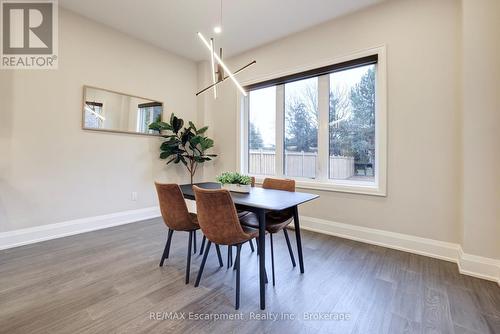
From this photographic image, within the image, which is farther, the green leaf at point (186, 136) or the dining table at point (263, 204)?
the green leaf at point (186, 136)

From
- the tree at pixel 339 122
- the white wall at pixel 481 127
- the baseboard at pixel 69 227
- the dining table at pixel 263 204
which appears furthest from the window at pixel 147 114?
the white wall at pixel 481 127

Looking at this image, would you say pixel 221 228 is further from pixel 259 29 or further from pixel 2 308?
pixel 259 29

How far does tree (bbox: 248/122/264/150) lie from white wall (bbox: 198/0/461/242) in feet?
5.38

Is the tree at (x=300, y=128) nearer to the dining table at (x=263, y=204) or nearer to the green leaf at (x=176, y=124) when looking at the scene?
the dining table at (x=263, y=204)

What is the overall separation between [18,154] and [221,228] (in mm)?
2908

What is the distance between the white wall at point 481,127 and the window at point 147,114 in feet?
13.9

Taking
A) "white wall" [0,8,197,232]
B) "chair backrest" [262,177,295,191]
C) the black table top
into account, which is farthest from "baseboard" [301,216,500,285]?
"white wall" [0,8,197,232]

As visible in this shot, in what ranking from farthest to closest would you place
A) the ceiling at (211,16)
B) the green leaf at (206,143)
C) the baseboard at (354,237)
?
1. the green leaf at (206,143)
2. the ceiling at (211,16)
3. the baseboard at (354,237)

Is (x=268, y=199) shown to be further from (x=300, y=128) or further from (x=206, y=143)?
(x=206, y=143)

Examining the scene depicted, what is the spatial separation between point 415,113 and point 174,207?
2.83 meters

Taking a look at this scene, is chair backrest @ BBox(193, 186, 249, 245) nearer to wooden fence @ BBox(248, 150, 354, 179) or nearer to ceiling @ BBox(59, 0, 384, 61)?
wooden fence @ BBox(248, 150, 354, 179)

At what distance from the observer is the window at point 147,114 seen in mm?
4059

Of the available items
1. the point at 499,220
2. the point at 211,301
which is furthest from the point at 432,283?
the point at 211,301

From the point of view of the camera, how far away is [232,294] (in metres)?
1.93
